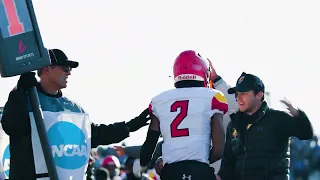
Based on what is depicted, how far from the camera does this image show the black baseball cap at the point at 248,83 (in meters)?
8.49

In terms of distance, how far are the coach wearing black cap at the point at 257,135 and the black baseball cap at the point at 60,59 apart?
1.67m

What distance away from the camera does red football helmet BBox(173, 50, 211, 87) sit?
752 cm

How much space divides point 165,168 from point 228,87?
196 cm

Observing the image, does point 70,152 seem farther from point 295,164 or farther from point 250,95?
point 295,164

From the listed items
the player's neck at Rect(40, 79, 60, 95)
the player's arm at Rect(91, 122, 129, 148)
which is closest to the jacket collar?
the player's arm at Rect(91, 122, 129, 148)

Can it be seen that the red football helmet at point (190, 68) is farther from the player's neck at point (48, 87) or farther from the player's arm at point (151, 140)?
the player's neck at point (48, 87)

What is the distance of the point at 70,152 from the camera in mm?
7586

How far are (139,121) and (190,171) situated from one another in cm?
87

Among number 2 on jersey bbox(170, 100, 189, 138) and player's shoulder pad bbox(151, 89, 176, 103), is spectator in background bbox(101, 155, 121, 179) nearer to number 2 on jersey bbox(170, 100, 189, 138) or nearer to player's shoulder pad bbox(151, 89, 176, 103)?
player's shoulder pad bbox(151, 89, 176, 103)

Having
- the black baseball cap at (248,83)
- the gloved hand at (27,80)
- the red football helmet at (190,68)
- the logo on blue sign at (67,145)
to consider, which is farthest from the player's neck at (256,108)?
the gloved hand at (27,80)

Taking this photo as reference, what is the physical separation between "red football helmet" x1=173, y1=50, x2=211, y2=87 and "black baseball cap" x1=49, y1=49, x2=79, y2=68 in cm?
86

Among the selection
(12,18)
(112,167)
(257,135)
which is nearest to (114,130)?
(257,135)

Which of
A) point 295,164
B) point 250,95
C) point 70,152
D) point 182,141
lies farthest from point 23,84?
point 295,164

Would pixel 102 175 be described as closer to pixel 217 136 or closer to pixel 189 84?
pixel 189 84
